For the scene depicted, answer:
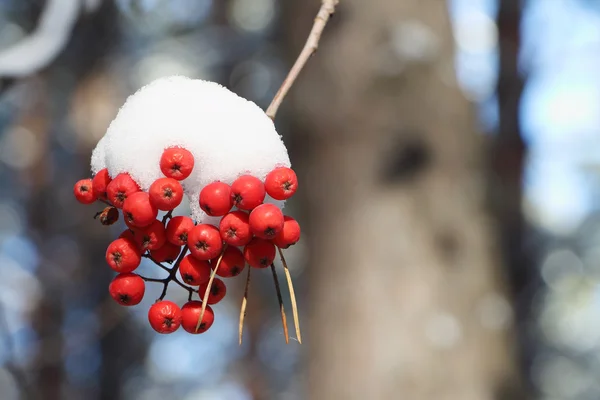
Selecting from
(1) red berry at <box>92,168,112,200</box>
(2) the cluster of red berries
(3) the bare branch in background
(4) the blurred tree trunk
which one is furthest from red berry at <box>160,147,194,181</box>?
(4) the blurred tree trunk

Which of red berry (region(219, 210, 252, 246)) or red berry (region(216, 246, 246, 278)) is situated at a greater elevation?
red berry (region(219, 210, 252, 246))

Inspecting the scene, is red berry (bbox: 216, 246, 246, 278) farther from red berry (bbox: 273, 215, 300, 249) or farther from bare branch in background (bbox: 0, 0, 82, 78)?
bare branch in background (bbox: 0, 0, 82, 78)

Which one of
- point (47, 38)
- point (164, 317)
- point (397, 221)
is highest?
point (47, 38)

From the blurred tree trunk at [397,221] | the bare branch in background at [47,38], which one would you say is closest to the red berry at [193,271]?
the bare branch in background at [47,38]

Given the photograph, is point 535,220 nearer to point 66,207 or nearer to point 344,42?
point 66,207

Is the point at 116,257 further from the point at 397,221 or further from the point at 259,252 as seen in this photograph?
the point at 397,221

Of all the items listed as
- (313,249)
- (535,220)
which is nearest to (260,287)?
(535,220)

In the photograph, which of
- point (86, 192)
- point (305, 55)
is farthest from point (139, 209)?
point (305, 55)
